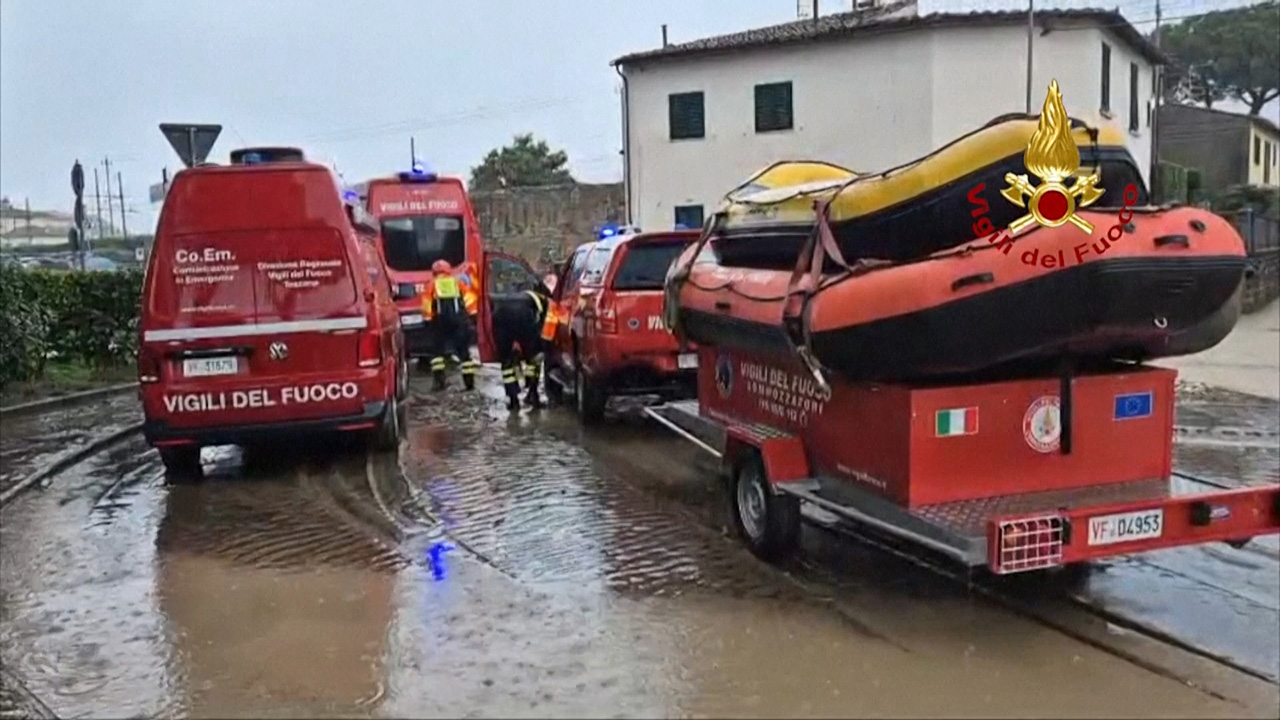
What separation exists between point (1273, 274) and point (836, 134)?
33.6 ft

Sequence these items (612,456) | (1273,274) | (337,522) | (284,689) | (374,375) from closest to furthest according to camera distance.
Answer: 1. (284,689)
2. (337,522)
3. (374,375)
4. (612,456)
5. (1273,274)

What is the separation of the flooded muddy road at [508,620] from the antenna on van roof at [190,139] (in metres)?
4.63

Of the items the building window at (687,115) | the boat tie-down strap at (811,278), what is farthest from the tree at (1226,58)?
the boat tie-down strap at (811,278)

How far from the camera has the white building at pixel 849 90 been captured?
27.2 meters

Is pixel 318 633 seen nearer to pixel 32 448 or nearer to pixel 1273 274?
pixel 32 448

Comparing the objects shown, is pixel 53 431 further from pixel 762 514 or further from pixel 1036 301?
pixel 1036 301

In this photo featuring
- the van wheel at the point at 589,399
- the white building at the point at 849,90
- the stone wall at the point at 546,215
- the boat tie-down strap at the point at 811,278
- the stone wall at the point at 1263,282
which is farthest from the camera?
the stone wall at the point at 546,215

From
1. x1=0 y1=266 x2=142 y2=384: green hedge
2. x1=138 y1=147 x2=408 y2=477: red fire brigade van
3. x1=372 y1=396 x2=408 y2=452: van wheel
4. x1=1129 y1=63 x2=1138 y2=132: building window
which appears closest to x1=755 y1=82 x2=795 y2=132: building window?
x1=1129 y1=63 x2=1138 y2=132: building window

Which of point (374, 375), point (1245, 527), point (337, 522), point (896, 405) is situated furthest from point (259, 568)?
point (1245, 527)

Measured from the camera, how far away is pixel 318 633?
573 centimetres

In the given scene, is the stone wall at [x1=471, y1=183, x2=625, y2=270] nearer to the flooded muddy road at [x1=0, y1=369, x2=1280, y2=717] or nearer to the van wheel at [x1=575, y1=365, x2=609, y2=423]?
the van wheel at [x1=575, y1=365, x2=609, y2=423]

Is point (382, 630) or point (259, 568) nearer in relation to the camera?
point (382, 630)

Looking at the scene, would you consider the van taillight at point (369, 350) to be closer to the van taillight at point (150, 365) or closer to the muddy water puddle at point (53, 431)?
the van taillight at point (150, 365)

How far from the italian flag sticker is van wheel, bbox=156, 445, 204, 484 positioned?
243 inches
